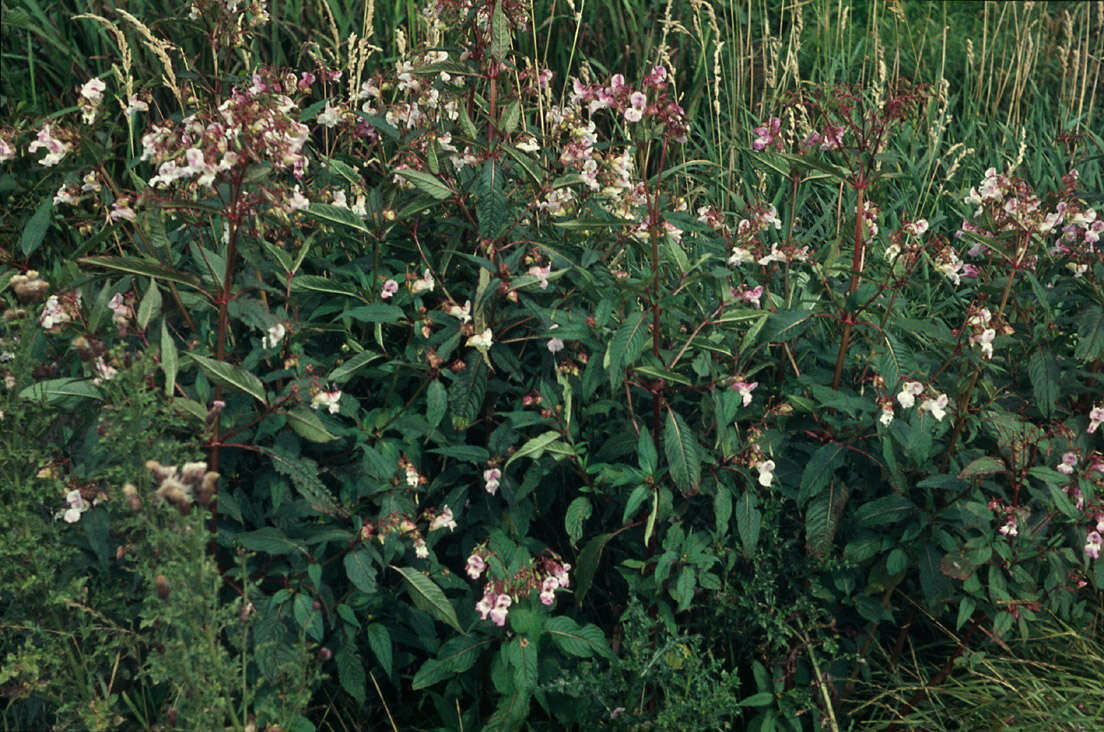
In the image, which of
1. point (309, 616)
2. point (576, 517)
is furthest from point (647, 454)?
point (309, 616)

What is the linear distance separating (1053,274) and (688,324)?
0.90m

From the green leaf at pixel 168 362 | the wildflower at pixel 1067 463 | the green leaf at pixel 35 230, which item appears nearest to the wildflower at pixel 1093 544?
the wildflower at pixel 1067 463

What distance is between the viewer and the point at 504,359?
92.5 inches

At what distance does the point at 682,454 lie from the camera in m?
2.27

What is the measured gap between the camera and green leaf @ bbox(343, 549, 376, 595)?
2170 millimetres

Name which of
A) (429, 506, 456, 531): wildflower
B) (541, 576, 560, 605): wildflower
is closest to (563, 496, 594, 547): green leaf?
(541, 576, 560, 605): wildflower

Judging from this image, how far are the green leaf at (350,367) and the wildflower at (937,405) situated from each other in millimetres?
1146

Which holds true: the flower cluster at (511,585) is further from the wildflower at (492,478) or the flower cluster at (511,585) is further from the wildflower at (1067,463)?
the wildflower at (1067,463)

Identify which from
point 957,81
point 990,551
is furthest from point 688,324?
point 957,81

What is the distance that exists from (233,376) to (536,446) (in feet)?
2.02

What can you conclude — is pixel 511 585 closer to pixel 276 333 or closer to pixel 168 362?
pixel 276 333

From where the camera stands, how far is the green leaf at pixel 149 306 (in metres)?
2.15

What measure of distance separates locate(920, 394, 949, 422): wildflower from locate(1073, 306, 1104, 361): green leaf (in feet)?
1.41

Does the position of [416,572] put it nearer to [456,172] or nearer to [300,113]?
Answer: [456,172]
